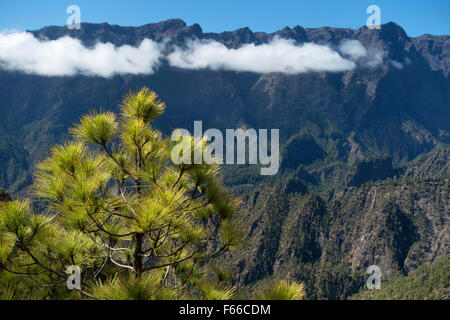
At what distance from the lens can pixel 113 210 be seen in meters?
6.00

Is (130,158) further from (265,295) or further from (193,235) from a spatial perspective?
(265,295)

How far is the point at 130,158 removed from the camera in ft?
22.1

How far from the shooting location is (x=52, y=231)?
5.95 m

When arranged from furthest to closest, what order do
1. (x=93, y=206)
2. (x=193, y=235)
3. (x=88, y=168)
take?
(x=193, y=235), (x=88, y=168), (x=93, y=206)

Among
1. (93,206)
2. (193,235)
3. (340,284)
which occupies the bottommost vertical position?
(340,284)

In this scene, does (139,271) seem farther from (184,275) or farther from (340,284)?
(340,284)

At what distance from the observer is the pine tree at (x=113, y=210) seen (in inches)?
205

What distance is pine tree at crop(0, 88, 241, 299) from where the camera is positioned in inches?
205

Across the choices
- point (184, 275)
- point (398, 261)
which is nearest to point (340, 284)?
point (398, 261)
